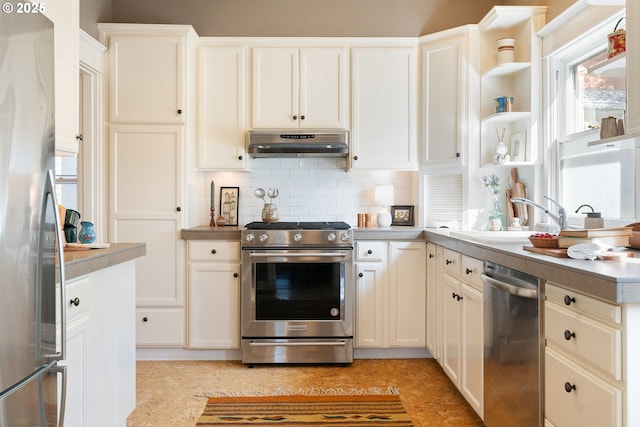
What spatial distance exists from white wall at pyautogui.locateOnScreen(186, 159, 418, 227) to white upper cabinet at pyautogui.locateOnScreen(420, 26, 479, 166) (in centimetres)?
49

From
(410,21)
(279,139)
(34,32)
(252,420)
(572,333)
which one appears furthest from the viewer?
(410,21)

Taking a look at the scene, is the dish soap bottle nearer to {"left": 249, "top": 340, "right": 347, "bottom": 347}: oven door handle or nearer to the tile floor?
the tile floor

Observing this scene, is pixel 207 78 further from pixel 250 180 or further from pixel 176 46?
pixel 250 180

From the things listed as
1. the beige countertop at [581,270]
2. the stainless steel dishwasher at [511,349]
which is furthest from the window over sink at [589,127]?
the stainless steel dishwasher at [511,349]

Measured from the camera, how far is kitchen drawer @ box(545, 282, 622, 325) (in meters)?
1.28

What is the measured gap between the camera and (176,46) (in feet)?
11.0

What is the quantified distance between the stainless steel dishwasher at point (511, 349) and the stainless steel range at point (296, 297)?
4.11 feet

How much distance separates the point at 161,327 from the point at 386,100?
2.42 meters

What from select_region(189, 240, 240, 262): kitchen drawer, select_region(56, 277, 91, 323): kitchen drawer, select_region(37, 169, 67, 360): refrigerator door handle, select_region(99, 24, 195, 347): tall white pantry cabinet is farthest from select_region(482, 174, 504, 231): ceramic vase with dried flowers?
select_region(37, 169, 67, 360): refrigerator door handle

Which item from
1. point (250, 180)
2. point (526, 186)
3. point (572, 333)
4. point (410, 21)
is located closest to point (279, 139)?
point (250, 180)

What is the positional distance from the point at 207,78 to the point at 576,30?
2.53 m

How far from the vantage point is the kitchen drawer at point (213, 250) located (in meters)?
3.32

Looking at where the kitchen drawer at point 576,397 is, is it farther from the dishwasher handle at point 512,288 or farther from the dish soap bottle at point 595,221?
the dish soap bottle at point 595,221

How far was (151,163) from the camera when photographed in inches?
132
